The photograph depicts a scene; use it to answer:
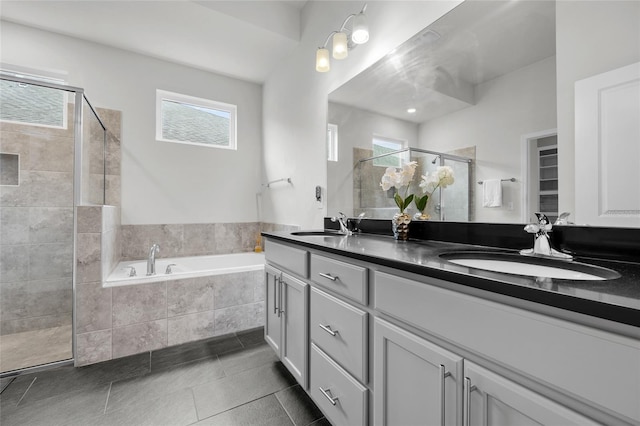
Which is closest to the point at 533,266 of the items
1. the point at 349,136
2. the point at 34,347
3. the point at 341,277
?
the point at 341,277

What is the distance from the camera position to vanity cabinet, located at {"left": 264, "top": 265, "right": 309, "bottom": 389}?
4.49 ft

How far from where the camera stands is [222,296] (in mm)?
2326

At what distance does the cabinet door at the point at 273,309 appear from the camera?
5.42 ft

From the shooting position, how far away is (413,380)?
80 cm

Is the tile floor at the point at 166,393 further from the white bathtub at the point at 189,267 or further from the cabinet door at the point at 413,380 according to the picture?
the cabinet door at the point at 413,380

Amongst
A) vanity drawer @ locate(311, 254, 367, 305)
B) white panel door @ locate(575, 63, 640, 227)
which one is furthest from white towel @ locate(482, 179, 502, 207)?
vanity drawer @ locate(311, 254, 367, 305)

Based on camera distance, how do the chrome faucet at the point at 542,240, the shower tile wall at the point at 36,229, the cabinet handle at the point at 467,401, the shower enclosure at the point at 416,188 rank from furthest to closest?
the shower tile wall at the point at 36,229, the shower enclosure at the point at 416,188, the chrome faucet at the point at 542,240, the cabinet handle at the point at 467,401

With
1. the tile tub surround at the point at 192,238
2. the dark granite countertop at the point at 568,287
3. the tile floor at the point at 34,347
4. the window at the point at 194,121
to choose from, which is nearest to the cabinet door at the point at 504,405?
the dark granite countertop at the point at 568,287

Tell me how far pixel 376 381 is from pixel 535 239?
0.73 meters

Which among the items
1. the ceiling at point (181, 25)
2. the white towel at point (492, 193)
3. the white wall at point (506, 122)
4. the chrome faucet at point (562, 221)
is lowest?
the chrome faucet at point (562, 221)

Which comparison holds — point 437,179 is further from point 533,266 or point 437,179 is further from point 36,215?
point 36,215

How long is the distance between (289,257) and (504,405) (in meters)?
1.09

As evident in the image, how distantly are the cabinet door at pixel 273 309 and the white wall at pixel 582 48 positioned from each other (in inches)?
54.3

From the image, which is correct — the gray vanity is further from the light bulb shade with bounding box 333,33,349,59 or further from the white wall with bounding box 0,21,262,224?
the white wall with bounding box 0,21,262,224
